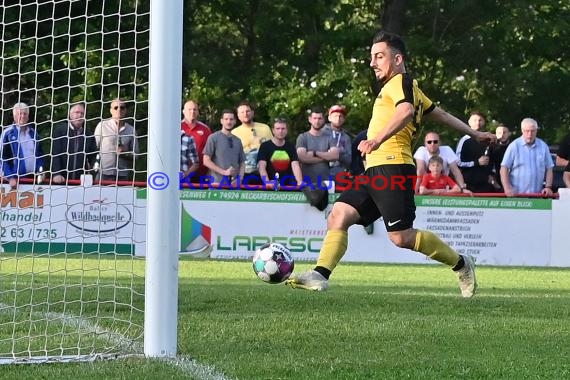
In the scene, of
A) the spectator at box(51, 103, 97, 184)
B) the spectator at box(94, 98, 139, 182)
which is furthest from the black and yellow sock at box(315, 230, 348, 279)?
the spectator at box(51, 103, 97, 184)

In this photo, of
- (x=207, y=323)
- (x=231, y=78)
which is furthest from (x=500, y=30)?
(x=207, y=323)

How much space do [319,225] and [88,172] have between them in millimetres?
6301

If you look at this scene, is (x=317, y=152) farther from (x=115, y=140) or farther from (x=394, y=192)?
(x=394, y=192)

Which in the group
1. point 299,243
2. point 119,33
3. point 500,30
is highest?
point 500,30

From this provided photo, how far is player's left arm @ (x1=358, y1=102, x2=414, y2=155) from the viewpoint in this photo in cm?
906

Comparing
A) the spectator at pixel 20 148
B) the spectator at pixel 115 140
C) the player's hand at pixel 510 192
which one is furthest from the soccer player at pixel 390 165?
the player's hand at pixel 510 192

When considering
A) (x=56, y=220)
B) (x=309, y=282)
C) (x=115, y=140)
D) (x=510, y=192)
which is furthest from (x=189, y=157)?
(x=309, y=282)

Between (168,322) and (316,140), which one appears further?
(316,140)

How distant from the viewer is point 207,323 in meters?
8.49

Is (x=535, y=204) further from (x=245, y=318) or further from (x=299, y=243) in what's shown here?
(x=245, y=318)

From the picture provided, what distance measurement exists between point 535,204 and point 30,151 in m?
8.52

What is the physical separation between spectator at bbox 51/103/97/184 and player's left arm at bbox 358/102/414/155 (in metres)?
2.66

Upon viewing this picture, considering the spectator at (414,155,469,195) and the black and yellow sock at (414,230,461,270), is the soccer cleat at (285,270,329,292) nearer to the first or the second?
the black and yellow sock at (414,230,461,270)

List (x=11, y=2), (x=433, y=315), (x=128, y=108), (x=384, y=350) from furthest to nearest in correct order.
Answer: (x=128, y=108) < (x=11, y=2) < (x=433, y=315) < (x=384, y=350)
